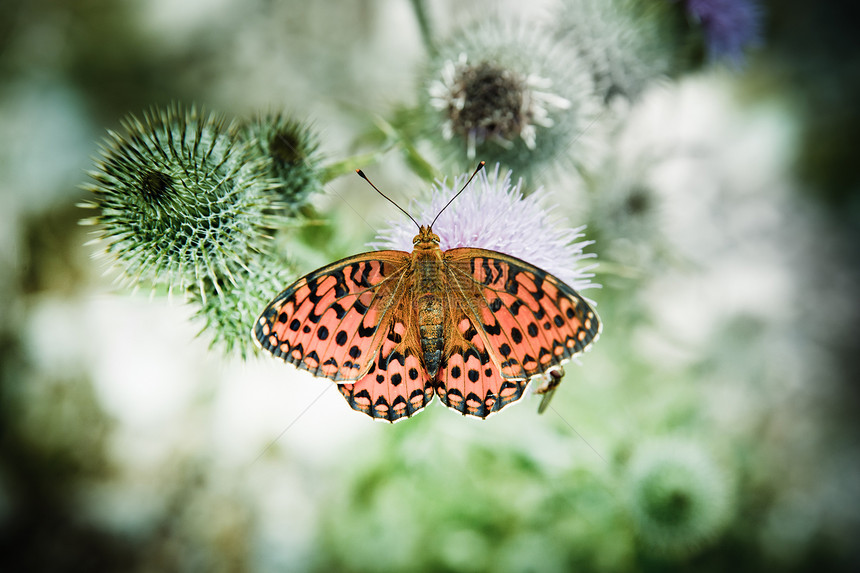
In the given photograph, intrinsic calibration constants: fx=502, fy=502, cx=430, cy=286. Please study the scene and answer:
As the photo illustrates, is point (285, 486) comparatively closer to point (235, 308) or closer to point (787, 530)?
point (235, 308)

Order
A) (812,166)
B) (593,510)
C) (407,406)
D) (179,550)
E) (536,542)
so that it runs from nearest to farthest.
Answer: (407,406)
(593,510)
(536,542)
(179,550)
(812,166)

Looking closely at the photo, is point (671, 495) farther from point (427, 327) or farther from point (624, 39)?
point (624, 39)

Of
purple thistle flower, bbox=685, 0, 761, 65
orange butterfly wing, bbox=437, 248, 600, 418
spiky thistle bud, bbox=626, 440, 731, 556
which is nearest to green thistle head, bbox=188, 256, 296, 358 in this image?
orange butterfly wing, bbox=437, 248, 600, 418

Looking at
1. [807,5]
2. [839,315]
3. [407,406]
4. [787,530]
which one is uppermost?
[807,5]

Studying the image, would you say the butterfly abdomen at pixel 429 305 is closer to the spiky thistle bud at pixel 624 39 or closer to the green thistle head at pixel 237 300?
the green thistle head at pixel 237 300

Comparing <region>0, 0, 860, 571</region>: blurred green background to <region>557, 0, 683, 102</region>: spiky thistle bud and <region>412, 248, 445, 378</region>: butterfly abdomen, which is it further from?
<region>412, 248, 445, 378</region>: butterfly abdomen

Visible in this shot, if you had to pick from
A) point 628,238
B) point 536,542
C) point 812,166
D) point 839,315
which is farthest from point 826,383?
point 536,542
